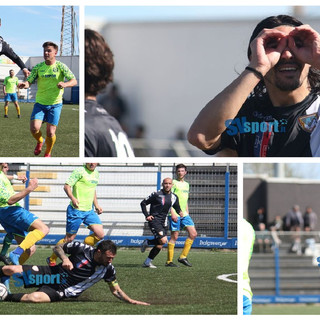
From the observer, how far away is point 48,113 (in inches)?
307

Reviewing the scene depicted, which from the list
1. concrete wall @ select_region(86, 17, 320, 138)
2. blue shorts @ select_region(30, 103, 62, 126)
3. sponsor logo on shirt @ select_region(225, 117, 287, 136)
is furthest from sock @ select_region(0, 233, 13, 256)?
sponsor logo on shirt @ select_region(225, 117, 287, 136)

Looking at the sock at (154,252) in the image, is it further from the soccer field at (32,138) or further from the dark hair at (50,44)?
the dark hair at (50,44)

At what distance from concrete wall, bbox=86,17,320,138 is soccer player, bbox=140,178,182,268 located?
4.73 ft

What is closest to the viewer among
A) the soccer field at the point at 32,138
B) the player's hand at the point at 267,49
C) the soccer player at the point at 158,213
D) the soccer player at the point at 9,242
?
the player's hand at the point at 267,49

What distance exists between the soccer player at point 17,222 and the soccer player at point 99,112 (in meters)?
0.99

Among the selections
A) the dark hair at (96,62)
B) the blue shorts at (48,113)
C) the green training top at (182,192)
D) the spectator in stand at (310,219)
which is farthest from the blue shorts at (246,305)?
the spectator in stand at (310,219)

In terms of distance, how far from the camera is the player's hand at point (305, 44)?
6.27 meters

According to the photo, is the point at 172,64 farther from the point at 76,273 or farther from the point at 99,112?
the point at 76,273

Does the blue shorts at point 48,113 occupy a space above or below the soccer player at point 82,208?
above

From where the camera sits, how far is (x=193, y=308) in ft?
22.0

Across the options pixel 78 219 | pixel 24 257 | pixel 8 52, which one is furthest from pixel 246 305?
pixel 8 52

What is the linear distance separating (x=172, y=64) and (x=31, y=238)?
214 cm
